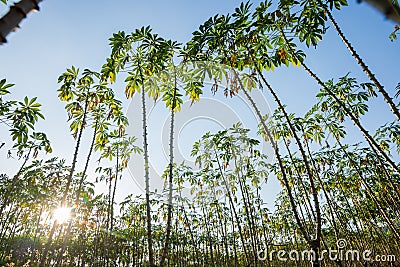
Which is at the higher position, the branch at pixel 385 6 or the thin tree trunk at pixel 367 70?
the thin tree trunk at pixel 367 70

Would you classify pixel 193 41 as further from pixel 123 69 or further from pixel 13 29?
pixel 13 29

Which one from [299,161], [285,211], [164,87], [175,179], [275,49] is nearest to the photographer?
[275,49]

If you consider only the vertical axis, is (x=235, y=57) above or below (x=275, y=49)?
below

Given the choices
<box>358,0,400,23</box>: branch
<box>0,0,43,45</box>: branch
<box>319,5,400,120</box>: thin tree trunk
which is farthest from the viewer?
<box>319,5,400,120</box>: thin tree trunk

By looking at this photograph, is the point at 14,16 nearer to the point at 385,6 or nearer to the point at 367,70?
the point at 385,6

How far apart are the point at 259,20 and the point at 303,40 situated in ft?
3.49

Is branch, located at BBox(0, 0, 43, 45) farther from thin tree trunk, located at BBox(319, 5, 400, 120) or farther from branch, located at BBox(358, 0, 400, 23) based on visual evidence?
thin tree trunk, located at BBox(319, 5, 400, 120)

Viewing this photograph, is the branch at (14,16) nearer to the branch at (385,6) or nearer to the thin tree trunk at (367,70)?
the branch at (385,6)

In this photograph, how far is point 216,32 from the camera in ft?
14.6

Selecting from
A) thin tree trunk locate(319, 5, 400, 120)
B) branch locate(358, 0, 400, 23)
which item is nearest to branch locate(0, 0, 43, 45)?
branch locate(358, 0, 400, 23)

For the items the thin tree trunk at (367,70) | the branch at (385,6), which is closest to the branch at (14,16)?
the branch at (385,6)

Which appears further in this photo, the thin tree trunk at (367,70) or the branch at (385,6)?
the thin tree trunk at (367,70)

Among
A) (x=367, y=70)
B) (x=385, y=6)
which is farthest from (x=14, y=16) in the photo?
(x=367, y=70)

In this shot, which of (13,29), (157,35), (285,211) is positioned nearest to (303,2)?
(157,35)
